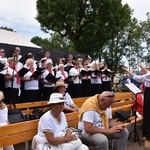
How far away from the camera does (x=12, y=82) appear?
300 inches

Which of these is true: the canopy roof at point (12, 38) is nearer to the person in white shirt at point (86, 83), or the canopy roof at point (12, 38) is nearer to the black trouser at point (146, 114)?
the person in white shirt at point (86, 83)

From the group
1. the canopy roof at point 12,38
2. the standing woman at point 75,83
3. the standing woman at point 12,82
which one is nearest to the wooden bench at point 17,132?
the standing woman at point 12,82

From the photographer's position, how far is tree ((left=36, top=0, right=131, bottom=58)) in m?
24.3

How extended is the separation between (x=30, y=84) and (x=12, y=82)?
1.96 ft

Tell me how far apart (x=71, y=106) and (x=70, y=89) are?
357 cm

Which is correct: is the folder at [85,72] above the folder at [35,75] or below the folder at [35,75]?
above

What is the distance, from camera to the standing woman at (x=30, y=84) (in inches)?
311

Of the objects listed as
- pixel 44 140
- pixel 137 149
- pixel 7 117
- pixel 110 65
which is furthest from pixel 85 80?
pixel 110 65

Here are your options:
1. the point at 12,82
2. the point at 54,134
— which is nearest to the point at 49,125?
the point at 54,134

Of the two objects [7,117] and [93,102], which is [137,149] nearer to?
[93,102]

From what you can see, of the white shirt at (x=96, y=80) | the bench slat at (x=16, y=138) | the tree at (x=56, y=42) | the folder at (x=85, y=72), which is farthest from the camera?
the tree at (x=56, y=42)

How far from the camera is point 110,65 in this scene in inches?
1013

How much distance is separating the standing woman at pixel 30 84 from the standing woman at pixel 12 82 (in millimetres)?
274

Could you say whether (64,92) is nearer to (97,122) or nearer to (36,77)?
(97,122)
